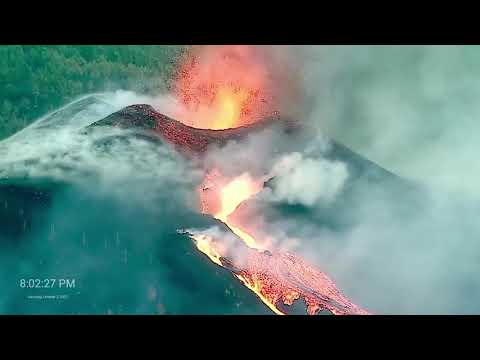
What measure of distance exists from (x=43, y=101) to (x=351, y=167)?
264 centimetres

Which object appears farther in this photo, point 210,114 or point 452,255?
point 210,114

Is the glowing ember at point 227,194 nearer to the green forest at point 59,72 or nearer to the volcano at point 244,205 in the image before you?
the volcano at point 244,205

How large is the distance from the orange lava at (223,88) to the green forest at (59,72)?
212 millimetres

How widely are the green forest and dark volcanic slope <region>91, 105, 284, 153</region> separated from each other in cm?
30

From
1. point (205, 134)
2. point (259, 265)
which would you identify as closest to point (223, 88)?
point (205, 134)

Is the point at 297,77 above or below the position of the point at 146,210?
above

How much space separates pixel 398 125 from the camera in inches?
278

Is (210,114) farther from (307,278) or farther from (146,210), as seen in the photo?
(307,278)

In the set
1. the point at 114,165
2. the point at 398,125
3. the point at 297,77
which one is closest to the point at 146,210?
the point at 114,165

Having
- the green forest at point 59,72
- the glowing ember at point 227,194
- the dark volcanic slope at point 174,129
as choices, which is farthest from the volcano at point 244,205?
the green forest at point 59,72

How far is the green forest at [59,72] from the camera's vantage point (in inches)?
272

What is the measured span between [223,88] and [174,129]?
56cm

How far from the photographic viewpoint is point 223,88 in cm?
718

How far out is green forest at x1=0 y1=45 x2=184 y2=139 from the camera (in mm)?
6918
